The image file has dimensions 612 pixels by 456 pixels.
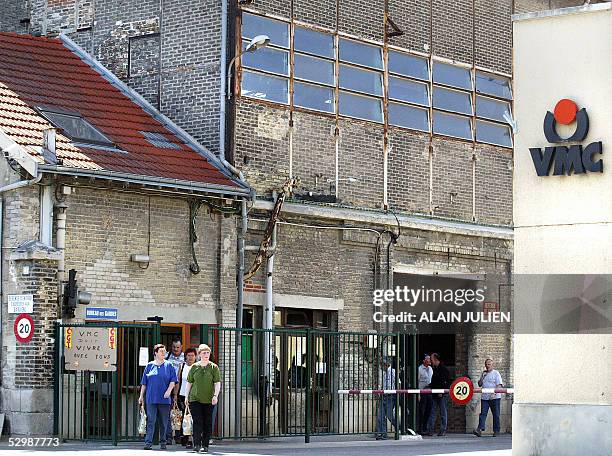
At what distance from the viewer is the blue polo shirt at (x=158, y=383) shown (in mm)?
22078

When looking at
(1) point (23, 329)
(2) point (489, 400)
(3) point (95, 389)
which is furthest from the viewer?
(2) point (489, 400)

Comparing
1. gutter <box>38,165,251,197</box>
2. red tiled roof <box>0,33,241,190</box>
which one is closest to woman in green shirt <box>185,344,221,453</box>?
gutter <box>38,165,251,197</box>

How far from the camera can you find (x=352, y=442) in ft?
87.5

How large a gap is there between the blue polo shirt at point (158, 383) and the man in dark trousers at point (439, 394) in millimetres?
9375

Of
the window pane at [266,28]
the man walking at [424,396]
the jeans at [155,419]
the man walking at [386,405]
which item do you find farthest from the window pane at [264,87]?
the jeans at [155,419]

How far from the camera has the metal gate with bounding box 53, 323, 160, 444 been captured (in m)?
23.7

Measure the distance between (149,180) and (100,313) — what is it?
2.47 metres

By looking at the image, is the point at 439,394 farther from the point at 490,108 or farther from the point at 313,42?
the point at 313,42

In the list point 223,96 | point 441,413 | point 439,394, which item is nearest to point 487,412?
point 441,413

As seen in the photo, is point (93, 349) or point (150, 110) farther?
point (150, 110)

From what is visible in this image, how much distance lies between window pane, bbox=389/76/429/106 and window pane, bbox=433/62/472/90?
511mm

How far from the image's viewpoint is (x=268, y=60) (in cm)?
2850

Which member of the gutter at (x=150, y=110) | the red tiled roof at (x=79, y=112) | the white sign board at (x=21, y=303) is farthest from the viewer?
the gutter at (x=150, y=110)

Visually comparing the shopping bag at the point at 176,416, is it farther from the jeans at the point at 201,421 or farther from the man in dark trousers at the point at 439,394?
the man in dark trousers at the point at 439,394
